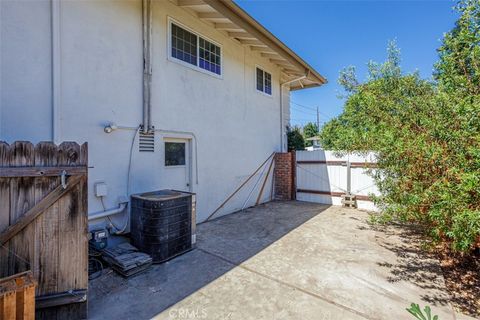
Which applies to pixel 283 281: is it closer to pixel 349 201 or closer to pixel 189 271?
pixel 189 271

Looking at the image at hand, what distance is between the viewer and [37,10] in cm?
343

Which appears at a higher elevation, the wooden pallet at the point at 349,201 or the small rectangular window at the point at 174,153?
the small rectangular window at the point at 174,153

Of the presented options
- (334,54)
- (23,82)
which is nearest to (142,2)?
(23,82)

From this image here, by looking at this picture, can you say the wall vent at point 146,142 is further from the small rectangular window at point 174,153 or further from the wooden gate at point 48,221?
the wooden gate at point 48,221

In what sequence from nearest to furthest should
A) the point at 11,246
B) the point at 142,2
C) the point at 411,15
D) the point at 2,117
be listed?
the point at 11,246 → the point at 2,117 → the point at 142,2 → the point at 411,15

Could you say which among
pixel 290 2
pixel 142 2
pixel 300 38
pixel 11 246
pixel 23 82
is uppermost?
pixel 300 38

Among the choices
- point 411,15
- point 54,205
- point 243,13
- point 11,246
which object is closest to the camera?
point 11,246

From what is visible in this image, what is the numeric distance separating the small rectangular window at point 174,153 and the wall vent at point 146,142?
45 cm

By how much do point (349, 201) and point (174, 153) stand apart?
19.2 ft

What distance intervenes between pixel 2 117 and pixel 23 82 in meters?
0.54

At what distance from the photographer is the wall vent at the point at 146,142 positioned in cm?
476

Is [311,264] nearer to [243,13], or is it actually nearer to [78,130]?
[78,130]

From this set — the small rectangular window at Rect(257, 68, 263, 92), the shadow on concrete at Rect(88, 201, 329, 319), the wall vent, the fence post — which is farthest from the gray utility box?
the fence post
